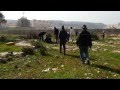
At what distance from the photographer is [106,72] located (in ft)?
39.0
